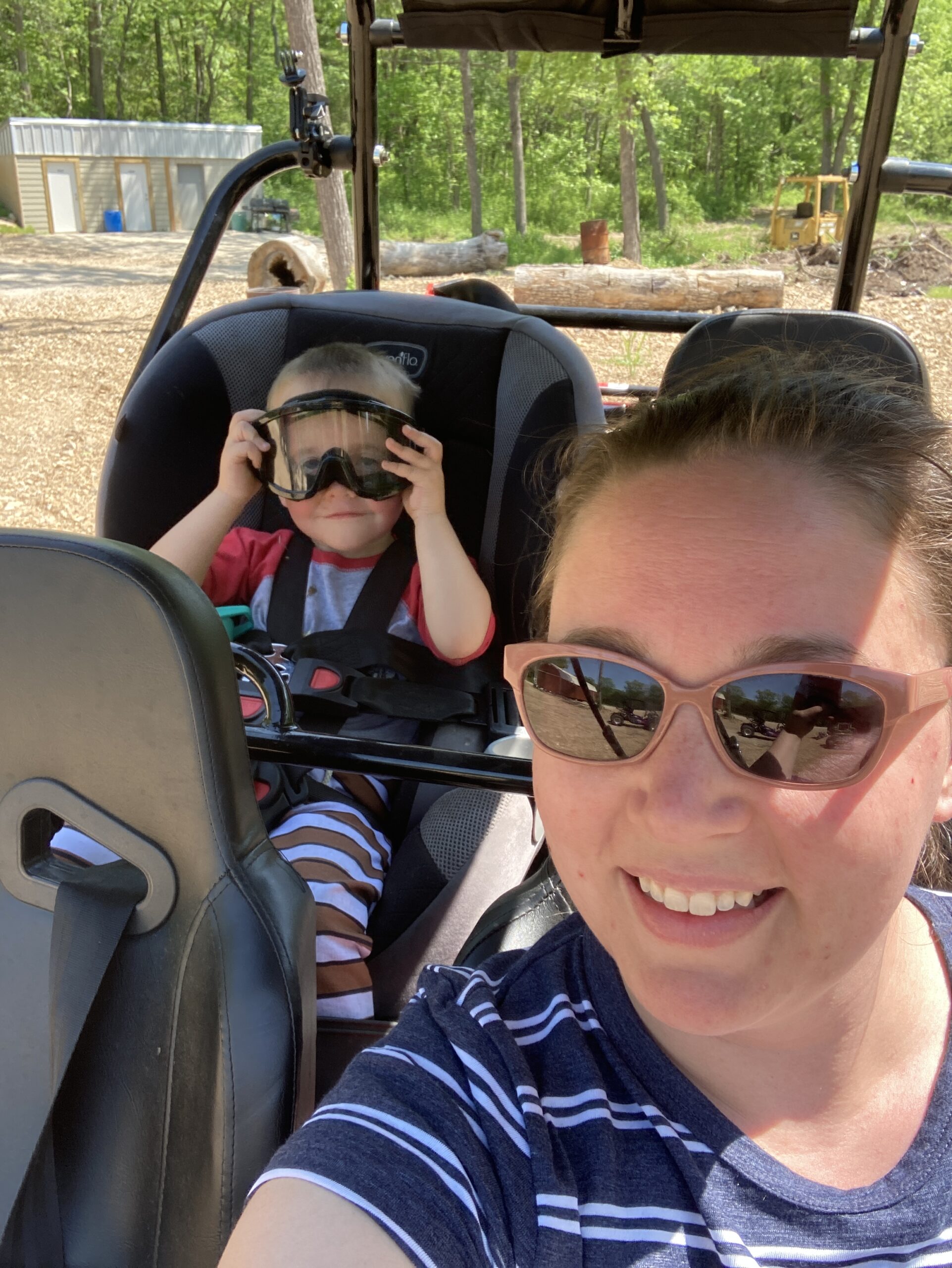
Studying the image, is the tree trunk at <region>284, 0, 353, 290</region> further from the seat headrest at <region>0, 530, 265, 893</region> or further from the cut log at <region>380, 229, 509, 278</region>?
the seat headrest at <region>0, 530, 265, 893</region>

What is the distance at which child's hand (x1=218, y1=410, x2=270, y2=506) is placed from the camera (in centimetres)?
213

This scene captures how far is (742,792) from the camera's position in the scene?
835 mm

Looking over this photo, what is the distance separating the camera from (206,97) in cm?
3838

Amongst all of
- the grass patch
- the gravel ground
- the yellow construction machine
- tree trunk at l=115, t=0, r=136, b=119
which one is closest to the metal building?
tree trunk at l=115, t=0, r=136, b=119

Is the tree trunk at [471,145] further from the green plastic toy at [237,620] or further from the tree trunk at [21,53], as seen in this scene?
the green plastic toy at [237,620]

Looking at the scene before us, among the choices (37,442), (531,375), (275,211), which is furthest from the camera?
(275,211)

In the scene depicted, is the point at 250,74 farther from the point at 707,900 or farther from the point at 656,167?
the point at 707,900

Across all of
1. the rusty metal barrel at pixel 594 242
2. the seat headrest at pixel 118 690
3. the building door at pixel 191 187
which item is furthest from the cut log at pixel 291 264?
the building door at pixel 191 187

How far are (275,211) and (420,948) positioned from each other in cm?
2209

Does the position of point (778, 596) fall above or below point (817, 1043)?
above

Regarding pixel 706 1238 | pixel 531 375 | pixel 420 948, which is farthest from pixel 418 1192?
pixel 531 375

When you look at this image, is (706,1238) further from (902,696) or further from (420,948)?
(420,948)

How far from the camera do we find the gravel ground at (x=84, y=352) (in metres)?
6.83

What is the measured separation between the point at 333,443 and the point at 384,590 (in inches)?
13.3
